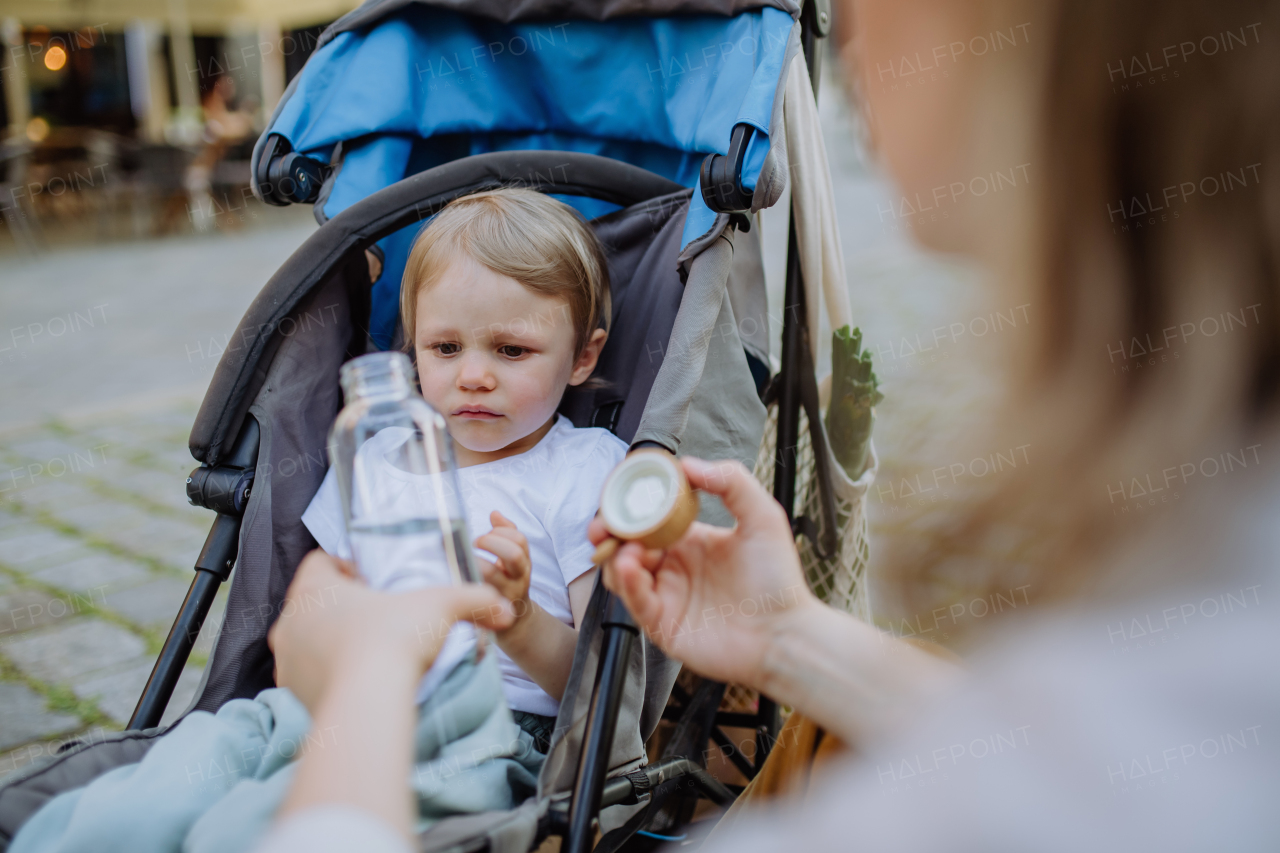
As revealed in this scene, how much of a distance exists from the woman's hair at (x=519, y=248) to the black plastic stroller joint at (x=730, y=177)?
14.4 inches

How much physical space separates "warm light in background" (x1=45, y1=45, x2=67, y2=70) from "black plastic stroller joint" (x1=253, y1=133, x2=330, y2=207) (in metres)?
14.4

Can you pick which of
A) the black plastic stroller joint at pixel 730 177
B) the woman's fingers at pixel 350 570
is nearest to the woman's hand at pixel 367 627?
the woman's fingers at pixel 350 570

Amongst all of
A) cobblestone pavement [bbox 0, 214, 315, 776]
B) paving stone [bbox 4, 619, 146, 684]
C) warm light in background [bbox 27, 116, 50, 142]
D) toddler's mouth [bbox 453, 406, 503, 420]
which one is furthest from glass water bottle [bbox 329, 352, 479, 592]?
warm light in background [bbox 27, 116, 50, 142]

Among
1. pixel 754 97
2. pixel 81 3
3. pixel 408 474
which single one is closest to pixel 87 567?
pixel 408 474

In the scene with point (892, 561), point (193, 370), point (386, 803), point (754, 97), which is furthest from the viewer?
point (193, 370)

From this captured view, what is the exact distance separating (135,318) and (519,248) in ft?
17.9

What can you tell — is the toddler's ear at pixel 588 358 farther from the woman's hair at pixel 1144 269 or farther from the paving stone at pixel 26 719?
the paving stone at pixel 26 719

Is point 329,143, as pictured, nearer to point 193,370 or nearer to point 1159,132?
point 1159,132

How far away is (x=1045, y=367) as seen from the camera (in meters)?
0.85

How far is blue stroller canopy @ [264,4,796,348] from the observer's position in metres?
2.09

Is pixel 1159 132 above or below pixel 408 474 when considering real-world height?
above

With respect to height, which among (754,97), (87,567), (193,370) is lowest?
(87,567)

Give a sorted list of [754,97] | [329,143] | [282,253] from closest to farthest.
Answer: [754,97]
[329,143]
[282,253]

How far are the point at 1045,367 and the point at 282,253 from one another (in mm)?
8674
